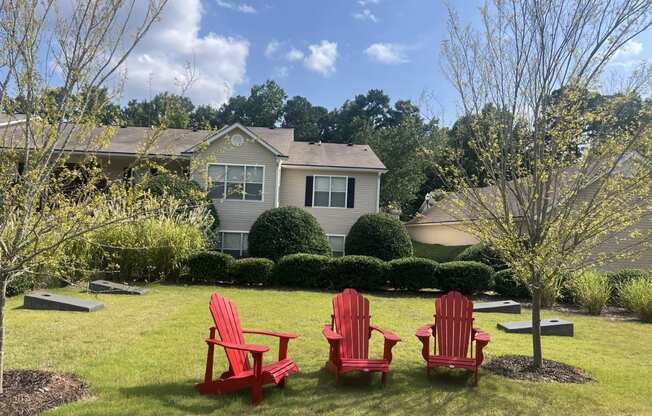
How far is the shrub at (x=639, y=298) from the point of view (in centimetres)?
1112

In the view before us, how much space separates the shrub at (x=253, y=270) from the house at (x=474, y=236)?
4.92 meters

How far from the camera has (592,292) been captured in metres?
12.0

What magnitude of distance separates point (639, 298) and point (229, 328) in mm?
10606

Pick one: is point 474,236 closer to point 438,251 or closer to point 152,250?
point 152,250

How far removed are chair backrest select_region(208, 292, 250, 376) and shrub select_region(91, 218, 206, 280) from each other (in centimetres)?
897

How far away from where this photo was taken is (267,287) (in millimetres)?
14188

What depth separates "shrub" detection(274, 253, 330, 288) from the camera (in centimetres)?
1412

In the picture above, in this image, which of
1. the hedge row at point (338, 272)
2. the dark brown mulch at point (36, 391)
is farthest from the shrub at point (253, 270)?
the dark brown mulch at point (36, 391)

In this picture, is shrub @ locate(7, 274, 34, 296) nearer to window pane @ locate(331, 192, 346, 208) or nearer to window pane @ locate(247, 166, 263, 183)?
window pane @ locate(247, 166, 263, 183)

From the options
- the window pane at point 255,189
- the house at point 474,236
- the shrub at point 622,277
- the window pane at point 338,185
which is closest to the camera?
the house at point 474,236

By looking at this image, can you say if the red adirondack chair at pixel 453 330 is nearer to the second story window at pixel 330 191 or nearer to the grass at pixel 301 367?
the grass at pixel 301 367

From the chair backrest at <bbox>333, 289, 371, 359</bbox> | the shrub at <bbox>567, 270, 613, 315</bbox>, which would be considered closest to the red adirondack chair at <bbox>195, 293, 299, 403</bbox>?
the chair backrest at <bbox>333, 289, 371, 359</bbox>

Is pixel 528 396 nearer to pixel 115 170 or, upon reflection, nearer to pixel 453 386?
pixel 453 386

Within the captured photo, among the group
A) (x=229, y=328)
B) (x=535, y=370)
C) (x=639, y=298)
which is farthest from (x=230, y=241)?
(x=535, y=370)
